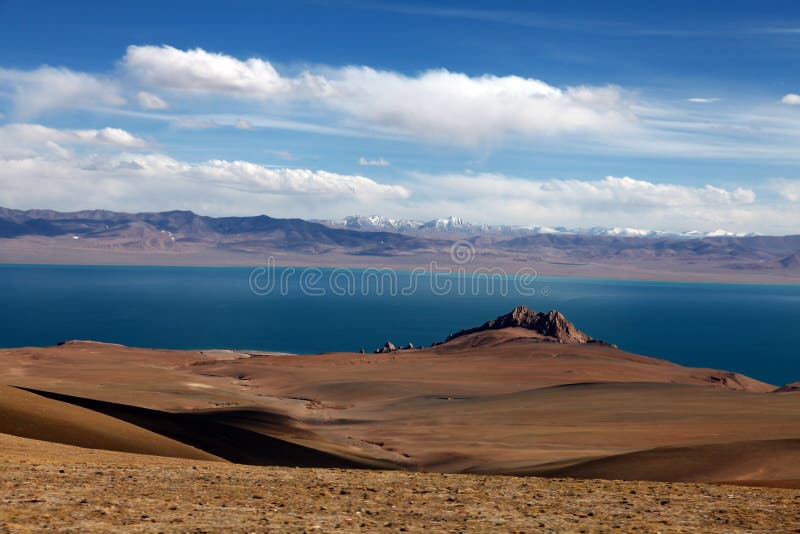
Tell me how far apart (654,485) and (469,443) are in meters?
24.6

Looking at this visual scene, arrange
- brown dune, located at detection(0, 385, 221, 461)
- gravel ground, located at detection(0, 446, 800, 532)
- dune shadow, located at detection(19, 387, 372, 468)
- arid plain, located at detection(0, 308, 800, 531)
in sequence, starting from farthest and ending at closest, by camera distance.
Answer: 1. dune shadow, located at detection(19, 387, 372, 468)
2. brown dune, located at detection(0, 385, 221, 461)
3. arid plain, located at detection(0, 308, 800, 531)
4. gravel ground, located at detection(0, 446, 800, 532)

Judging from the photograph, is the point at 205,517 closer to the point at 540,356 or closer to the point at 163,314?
the point at 540,356

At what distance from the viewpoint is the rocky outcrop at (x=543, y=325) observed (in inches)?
4456

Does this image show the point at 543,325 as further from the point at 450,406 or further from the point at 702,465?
the point at 702,465

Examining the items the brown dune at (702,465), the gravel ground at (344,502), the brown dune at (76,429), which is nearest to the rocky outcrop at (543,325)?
the brown dune at (702,465)

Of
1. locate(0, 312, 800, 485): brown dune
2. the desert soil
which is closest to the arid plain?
the desert soil

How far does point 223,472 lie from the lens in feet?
64.1

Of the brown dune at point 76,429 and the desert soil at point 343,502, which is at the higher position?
the desert soil at point 343,502

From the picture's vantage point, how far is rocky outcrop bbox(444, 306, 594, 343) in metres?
113

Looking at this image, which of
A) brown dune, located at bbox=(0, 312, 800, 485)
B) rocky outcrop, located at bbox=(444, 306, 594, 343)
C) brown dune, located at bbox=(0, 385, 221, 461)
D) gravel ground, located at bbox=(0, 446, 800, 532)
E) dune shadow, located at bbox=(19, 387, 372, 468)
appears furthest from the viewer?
rocky outcrop, located at bbox=(444, 306, 594, 343)

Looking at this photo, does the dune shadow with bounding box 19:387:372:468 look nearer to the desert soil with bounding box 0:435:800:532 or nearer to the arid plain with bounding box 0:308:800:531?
the arid plain with bounding box 0:308:800:531

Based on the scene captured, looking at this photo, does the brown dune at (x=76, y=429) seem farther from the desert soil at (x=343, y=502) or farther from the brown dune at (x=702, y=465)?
the brown dune at (x=702, y=465)

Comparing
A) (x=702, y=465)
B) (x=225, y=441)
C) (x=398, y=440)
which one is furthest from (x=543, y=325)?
(x=702, y=465)

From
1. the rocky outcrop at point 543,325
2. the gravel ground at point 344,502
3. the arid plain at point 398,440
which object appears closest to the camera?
the gravel ground at point 344,502
